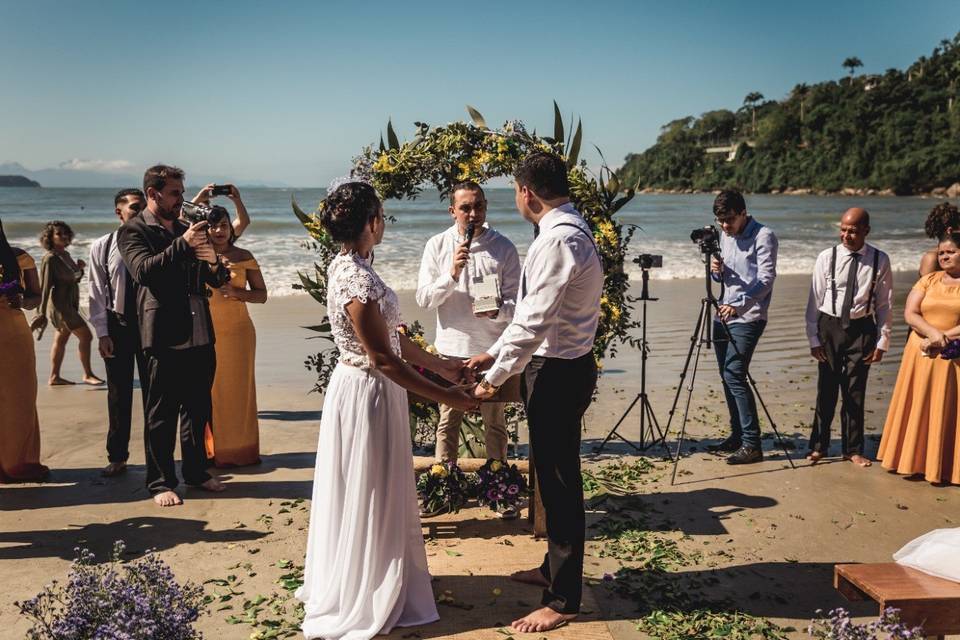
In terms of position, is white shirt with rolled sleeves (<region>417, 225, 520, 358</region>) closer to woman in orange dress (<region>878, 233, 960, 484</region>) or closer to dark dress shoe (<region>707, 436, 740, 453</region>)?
dark dress shoe (<region>707, 436, 740, 453</region>)

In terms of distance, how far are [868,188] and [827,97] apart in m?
27.1

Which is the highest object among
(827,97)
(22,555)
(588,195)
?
(827,97)

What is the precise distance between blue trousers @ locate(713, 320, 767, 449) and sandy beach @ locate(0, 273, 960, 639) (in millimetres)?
328

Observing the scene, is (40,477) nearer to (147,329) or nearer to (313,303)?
(147,329)

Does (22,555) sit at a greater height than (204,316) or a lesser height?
lesser

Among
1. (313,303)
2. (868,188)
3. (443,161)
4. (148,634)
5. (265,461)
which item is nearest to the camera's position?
(148,634)

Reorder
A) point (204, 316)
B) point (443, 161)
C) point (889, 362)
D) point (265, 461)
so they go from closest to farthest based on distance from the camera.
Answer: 1. point (204, 316)
2. point (443, 161)
3. point (265, 461)
4. point (889, 362)

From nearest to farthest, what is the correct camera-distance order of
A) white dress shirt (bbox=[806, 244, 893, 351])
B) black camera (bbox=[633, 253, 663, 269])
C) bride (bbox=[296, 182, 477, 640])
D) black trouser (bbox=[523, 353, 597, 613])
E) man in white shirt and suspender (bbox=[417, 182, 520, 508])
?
bride (bbox=[296, 182, 477, 640])
black trouser (bbox=[523, 353, 597, 613])
man in white shirt and suspender (bbox=[417, 182, 520, 508])
black camera (bbox=[633, 253, 663, 269])
white dress shirt (bbox=[806, 244, 893, 351])

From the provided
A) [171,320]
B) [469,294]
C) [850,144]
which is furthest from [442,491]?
[850,144]

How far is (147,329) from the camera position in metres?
5.83

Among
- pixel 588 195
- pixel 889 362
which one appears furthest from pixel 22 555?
pixel 889 362

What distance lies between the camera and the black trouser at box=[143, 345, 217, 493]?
5.95 metres

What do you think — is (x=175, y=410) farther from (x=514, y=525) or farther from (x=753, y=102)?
(x=753, y=102)

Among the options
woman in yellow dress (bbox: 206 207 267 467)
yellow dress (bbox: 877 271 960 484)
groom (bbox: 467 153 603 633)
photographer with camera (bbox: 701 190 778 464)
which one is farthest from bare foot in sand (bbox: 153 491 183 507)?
yellow dress (bbox: 877 271 960 484)
